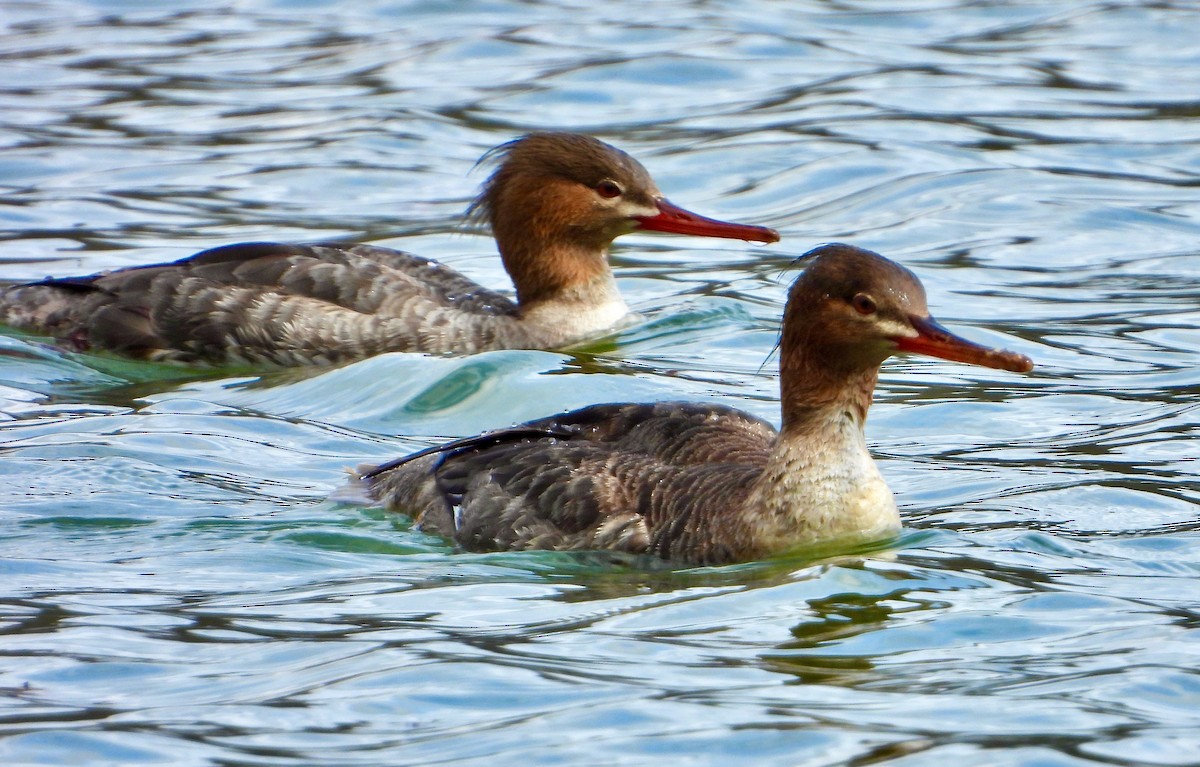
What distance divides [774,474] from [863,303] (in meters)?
0.73

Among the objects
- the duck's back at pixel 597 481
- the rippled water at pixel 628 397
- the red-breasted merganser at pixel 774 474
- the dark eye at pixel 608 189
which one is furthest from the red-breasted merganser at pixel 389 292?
the red-breasted merganser at pixel 774 474

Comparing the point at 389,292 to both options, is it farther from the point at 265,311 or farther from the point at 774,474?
the point at 774,474

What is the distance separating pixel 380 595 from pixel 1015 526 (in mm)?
2514

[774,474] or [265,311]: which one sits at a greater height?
[265,311]

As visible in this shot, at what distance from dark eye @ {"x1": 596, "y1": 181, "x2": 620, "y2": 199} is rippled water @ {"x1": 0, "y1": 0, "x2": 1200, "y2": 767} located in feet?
2.93

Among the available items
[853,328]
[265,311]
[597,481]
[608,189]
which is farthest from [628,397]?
[853,328]

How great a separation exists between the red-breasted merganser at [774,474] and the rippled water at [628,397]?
17cm

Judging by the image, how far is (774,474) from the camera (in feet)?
23.4

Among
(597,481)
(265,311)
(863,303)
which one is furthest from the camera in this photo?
(265,311)

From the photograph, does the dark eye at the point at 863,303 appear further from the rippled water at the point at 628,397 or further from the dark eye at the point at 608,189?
the dark eye at the point at 608,189

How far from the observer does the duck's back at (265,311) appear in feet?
36.1

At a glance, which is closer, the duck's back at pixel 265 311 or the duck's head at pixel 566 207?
the duck's back at pixel 265 311

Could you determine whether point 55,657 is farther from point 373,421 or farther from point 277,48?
point 277,48

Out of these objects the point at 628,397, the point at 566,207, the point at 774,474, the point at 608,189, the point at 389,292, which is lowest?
the point at 628,397
